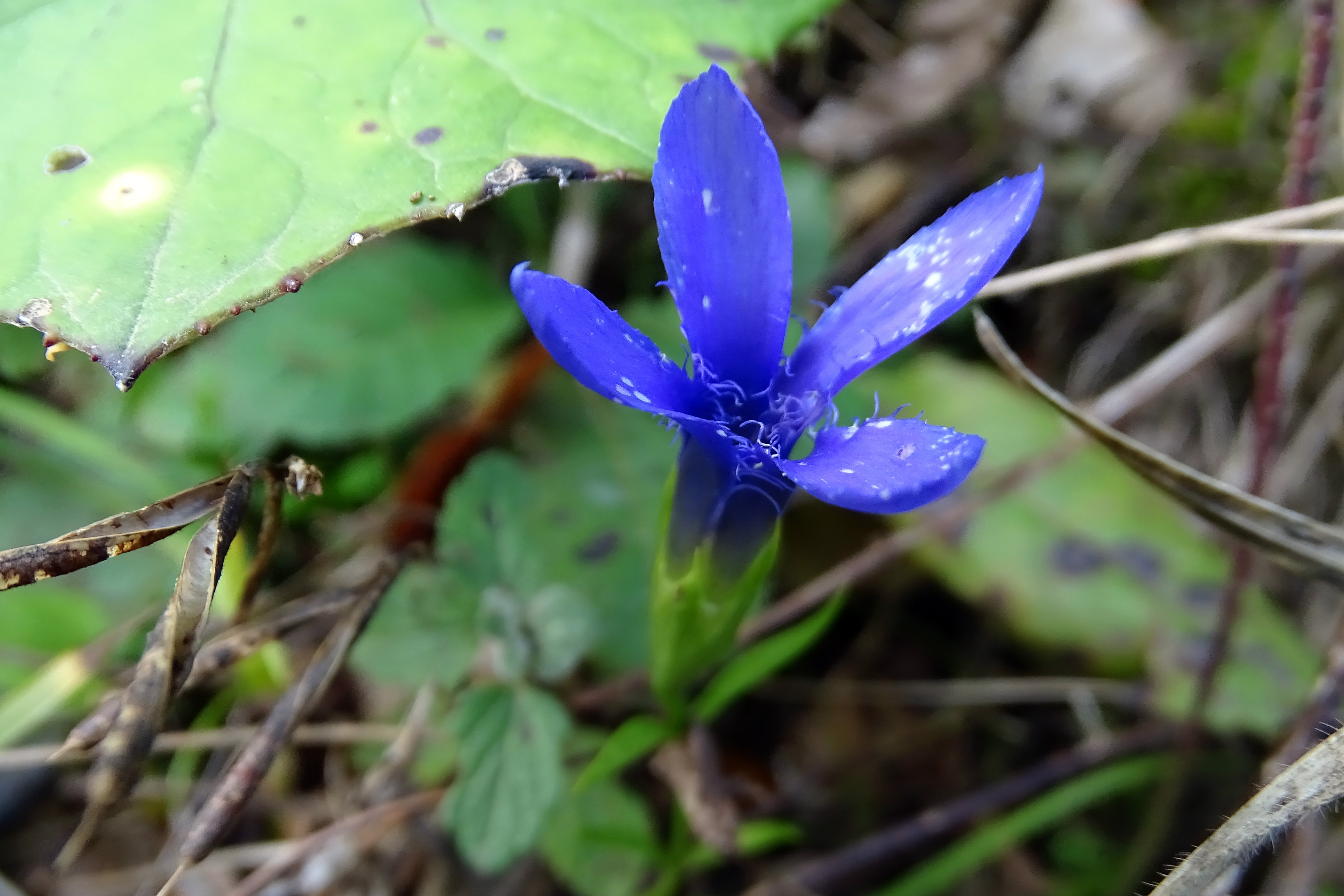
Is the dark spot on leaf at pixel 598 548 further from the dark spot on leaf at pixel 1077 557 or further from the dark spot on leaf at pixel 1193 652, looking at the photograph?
the dark spot on leaf at pixel 1193 652

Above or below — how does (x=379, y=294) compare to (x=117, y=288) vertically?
below

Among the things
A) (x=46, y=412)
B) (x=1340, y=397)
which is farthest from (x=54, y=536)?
(x=1340, y=397)

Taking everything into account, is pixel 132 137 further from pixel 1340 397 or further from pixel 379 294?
pixel 1340 397

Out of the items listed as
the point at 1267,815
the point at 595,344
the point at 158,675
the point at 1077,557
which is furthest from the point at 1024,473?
the point at 158,675

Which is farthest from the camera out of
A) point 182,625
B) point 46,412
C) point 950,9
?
point 950,9

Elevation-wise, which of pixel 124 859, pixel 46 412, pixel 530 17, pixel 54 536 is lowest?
pixel 124 859

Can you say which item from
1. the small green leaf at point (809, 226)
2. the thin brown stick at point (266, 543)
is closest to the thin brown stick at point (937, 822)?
the thin brown stick at point (266, 543)

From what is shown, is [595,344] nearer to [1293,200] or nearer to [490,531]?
[490,531]

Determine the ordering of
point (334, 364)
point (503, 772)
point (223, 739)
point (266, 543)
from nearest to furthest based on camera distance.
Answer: point (266, 543), point (503, 772), point (223, 739), point (334, 364)
